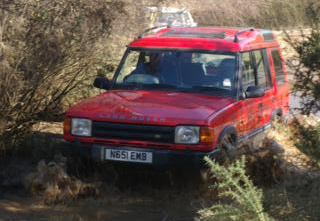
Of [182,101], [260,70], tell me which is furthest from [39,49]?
[260,70]

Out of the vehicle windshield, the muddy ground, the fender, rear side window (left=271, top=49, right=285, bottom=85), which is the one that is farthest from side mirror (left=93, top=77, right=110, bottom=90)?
rear side window (left=271, top=49, right=285, bottom=85)

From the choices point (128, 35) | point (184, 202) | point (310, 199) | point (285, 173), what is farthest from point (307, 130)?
point (128, 35)

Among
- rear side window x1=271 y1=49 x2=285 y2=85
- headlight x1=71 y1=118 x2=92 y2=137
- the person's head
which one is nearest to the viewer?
headlight x1=71 y1=118 x2=92 y2=137

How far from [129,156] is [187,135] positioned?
0.68 m

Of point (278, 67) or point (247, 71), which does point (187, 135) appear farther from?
point (278, 67)

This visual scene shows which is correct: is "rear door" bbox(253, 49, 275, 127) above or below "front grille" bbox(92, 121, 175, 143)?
above

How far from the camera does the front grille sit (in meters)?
7.05

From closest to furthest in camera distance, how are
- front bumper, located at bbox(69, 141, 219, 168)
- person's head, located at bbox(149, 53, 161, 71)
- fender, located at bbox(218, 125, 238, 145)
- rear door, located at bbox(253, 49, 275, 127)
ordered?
front bumper, located at bbox(69, 141, 219, 168)
fender, located at bbox(218, 125, 238, 145)
person's head, located at bbox(149, 53, 161, 71)
rear door, located at bbox(253, 49, 275, 127)

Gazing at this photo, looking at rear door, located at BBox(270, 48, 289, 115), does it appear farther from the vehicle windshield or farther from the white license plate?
the white license plate

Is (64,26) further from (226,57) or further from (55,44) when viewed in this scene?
(226,57)

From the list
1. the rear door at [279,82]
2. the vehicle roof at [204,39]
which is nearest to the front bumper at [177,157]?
the vehicle roof at [204,39]

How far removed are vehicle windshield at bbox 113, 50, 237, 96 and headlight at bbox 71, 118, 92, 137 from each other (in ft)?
3.51

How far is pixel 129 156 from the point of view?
23.5 ft

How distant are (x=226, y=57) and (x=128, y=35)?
302cm
